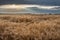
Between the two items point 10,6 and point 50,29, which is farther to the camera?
point 10,6

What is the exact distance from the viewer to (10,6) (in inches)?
528

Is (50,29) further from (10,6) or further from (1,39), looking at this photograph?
(10,6)

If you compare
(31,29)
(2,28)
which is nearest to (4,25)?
(2,28)

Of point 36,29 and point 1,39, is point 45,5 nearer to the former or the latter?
point 36,29

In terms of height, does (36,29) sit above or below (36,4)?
above

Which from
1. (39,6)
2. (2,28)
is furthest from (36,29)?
(39,6)

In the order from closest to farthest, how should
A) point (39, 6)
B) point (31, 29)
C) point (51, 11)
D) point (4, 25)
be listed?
point (31, 29), point (4, 25), point (39, 6), point (51, 11)

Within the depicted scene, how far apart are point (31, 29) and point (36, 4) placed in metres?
7.43

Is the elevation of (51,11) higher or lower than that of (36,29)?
lower

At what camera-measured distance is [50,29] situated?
6484 millimetres

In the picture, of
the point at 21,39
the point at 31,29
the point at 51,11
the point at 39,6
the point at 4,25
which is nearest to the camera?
the point at 21,39

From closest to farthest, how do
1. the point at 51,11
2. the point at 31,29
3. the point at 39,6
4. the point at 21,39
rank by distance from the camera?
the point at 21,39
the point at 31,29
the point at 39,6
the point at 51,11

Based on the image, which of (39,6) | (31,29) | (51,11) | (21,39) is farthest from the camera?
(51,11)

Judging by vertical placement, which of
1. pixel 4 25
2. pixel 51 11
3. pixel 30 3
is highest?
pixel 4 25
